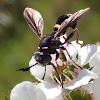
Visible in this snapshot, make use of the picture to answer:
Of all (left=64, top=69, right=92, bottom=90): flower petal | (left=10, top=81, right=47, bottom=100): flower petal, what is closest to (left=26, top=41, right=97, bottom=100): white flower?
(left=64, top=69, right=92, bottom=90): flower petal

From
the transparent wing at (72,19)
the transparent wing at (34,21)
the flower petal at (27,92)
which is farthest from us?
the transparent wing at (34,21)

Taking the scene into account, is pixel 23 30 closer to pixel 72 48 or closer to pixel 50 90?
pixel 72 48

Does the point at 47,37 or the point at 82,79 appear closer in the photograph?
the point at 82,79

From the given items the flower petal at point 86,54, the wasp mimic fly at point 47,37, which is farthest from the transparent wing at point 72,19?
the flower petal at point 86,54

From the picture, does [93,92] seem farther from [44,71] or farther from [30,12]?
[30,12]

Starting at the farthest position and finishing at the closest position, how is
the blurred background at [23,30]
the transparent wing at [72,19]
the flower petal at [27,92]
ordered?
1. the blurred background at [23,30]
2. the transparent wing at [72,19]
3. the flower petal at [27,92]

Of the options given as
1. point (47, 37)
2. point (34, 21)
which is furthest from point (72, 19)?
point (34, 21)

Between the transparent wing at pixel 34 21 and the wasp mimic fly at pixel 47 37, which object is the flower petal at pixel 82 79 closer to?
the wasp mimic fly at pixel 47 37
